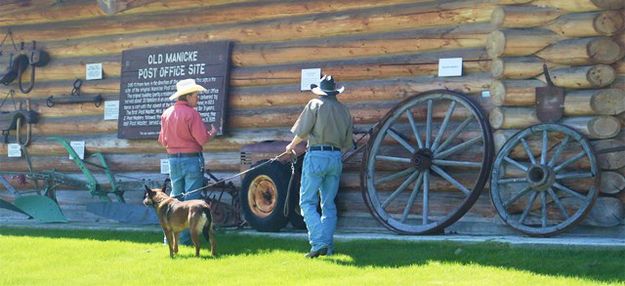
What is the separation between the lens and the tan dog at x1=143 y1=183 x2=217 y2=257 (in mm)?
10078

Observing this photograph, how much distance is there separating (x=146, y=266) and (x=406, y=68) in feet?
12.9

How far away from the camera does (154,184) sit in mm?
13562

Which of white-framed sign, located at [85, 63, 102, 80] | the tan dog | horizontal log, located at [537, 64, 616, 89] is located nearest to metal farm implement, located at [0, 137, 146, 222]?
white-framed sign, located at [85, 63, 102, 80]

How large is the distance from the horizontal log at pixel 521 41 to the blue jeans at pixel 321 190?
2272mm

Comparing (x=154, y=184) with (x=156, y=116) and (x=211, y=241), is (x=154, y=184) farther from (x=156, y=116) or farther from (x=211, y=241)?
(x=211, y=241)

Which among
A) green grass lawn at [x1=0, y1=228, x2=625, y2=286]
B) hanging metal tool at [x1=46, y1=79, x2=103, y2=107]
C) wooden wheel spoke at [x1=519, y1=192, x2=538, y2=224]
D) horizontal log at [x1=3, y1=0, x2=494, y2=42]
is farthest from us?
hanging metal tool at [x1=46, y1=79, x2=103, y2=107]

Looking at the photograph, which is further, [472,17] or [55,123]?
[55,123]

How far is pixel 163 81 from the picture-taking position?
1402 centimetres

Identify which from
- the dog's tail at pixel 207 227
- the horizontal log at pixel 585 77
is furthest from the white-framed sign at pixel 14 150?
the horizontal log at pixel 585 77

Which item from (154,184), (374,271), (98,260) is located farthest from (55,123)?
A: (374,271)

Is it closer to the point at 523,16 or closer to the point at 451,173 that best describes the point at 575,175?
the point at 451,173

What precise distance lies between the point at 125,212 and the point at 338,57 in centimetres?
345

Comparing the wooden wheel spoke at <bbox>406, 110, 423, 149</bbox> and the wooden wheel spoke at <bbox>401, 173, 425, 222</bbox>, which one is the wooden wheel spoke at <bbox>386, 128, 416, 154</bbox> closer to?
the wooden wheel spoke at <bbox>406, 110, 423, 149</bbox>

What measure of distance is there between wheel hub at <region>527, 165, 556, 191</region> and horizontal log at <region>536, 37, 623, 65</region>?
1.14 meters
